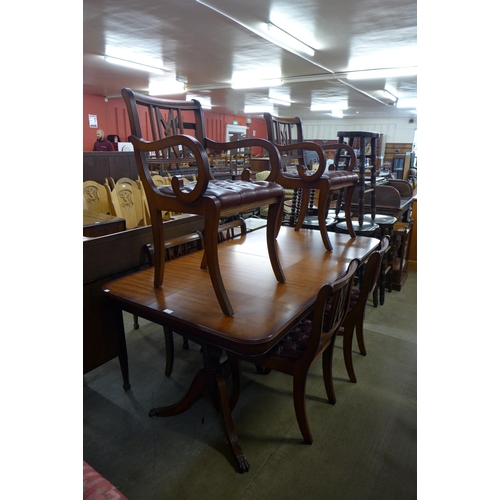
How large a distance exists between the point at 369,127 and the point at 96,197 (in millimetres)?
15262

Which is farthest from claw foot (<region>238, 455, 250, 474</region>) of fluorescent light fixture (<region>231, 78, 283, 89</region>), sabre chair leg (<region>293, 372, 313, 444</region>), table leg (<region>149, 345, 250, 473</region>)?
fluorescent light fixture (<region>231, 78, 283, 89</region>)

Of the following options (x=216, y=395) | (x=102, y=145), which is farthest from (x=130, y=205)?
(x=102, y=145)

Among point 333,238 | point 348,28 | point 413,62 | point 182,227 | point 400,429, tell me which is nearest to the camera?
point 400,429

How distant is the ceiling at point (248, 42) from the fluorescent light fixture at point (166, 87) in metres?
0.09

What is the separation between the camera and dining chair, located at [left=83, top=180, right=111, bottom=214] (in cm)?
327

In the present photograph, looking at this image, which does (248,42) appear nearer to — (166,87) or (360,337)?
(360,337)

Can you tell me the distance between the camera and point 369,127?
52.3 ft

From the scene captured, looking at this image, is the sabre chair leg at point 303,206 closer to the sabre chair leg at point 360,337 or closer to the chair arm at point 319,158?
the chair arm at point 319,158

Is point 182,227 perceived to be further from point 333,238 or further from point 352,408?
point 352,408
